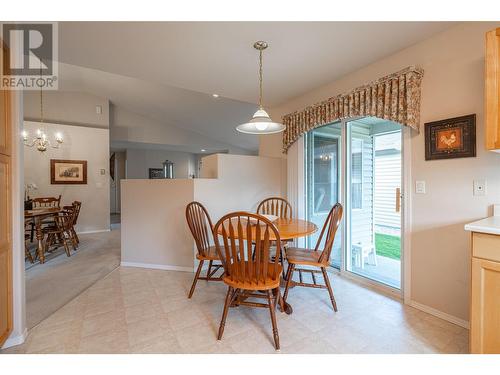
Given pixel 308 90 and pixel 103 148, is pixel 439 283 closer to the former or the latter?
pixel 308 90

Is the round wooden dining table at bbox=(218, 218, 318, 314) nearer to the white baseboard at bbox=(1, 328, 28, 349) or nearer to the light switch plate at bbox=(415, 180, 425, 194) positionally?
the light switch plate at bbox=(415, 180, 425, 194)

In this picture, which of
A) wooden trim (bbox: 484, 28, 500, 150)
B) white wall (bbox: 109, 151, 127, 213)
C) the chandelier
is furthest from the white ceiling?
white wall (bbox: 109, 151, 127, 213)

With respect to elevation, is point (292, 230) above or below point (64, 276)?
above

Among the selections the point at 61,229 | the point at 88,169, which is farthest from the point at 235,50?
the point at 88,169

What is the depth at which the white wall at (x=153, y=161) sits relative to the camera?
8.55 meters

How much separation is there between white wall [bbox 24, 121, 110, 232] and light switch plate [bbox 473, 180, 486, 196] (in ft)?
22.2

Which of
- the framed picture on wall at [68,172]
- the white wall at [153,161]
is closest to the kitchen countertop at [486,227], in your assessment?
the framed picture on wall at [68,172]

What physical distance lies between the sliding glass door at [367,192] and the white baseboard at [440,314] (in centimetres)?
35

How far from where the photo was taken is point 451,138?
76.1 inches

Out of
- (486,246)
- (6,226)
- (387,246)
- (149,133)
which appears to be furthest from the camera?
(149,133)

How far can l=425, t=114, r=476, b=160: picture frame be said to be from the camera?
71.8 inches

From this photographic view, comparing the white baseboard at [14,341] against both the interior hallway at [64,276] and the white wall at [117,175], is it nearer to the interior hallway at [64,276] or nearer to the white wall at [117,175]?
the interior hallway at [64,276]

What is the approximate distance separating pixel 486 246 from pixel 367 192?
1.61m

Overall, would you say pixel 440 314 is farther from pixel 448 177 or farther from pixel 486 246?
pixel 448 177
